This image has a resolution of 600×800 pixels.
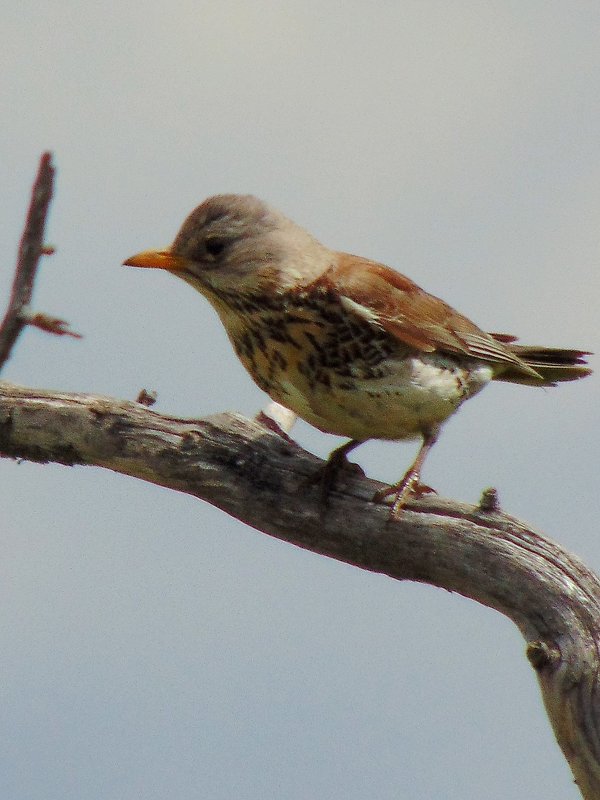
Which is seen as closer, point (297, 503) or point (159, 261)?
point (297, 503)

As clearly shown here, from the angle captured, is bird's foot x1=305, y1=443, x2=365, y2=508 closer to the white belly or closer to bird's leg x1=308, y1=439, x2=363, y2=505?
bird's leg x1=308, y1=439, x2=363, y2=505

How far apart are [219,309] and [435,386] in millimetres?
1443

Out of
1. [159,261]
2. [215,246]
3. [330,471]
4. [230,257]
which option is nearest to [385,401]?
[330,471]

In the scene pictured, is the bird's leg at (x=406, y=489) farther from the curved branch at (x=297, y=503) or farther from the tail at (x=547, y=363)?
the tail at (x=547, y=363)

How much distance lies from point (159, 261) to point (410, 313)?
161cm

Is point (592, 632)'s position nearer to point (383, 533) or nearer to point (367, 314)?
point (383, 533)

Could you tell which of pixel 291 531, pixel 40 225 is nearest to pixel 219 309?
pixel 291 531

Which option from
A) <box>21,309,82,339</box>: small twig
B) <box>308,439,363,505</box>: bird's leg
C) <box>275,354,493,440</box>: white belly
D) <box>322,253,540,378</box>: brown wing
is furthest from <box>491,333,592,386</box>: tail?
<box>21,309,82,339</box>: small twig

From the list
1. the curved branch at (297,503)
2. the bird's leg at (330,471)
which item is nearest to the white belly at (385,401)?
the bird's leg at (330,471)

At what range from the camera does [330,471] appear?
7.22m

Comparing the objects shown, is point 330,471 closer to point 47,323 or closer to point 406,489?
point 406,489

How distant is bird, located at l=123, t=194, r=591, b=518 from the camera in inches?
283

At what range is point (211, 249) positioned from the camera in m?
7.66

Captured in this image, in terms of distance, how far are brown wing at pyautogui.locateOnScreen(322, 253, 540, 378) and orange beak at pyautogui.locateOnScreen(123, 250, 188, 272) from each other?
930 millimetres
